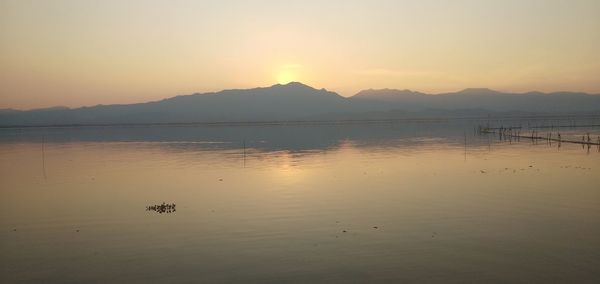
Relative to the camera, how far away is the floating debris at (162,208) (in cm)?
2436

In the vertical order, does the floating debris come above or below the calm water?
above

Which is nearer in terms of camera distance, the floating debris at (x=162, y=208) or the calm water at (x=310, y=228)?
the calm water at (x=310, y=228)

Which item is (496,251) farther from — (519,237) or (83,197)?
(83,197)

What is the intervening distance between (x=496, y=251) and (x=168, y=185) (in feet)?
77.9

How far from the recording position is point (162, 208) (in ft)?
81.7

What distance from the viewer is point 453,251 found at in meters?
16.2

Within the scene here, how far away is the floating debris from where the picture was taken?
24.4 metres

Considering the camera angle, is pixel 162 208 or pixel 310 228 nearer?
pixel 310 228

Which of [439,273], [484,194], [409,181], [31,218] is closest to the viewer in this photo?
[439,273]

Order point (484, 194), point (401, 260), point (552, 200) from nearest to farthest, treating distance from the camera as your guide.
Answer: point (401, 260) < point (552, 200) < point (484, 194)

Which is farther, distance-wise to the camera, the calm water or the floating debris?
the floating debris

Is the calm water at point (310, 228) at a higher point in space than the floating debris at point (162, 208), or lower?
lower

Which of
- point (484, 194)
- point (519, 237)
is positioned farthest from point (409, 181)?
point (519, 237)

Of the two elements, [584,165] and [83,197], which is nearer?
[83,197]
